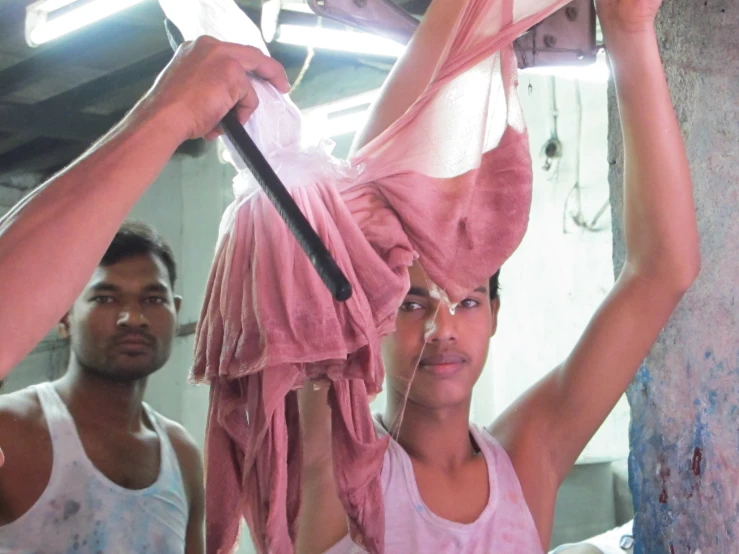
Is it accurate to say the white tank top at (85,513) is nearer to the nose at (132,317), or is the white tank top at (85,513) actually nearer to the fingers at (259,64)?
the nose at (132,317)

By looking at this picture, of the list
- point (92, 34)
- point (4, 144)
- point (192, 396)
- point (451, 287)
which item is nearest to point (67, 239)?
point (451, 287)

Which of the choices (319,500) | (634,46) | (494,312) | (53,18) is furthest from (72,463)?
(53,18)

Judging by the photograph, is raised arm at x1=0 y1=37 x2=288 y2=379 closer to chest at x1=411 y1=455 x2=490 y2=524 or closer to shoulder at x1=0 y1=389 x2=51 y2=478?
chest at x1=411 y1=455 x2=490 y2=524

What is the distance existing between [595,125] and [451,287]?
3621mm

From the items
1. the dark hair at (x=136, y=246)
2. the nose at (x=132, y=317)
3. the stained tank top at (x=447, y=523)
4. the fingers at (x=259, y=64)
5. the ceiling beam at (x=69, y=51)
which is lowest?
the stained tank top at (x=447, y=523)

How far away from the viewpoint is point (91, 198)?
2.70ft

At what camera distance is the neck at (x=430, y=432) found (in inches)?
60.4

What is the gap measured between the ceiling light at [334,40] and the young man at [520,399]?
1157mm

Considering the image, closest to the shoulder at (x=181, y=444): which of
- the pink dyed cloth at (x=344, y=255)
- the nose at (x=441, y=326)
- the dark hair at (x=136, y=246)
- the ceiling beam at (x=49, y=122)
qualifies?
the dark hair at (x=136, y=246)

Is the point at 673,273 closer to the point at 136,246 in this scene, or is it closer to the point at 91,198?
the point at 91,198

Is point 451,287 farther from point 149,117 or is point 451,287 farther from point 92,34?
point 92,34

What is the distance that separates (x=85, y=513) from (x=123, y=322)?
50cm

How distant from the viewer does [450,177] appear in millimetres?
1203

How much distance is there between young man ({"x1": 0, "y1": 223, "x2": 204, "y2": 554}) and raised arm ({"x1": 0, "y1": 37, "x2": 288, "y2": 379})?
1.22m
